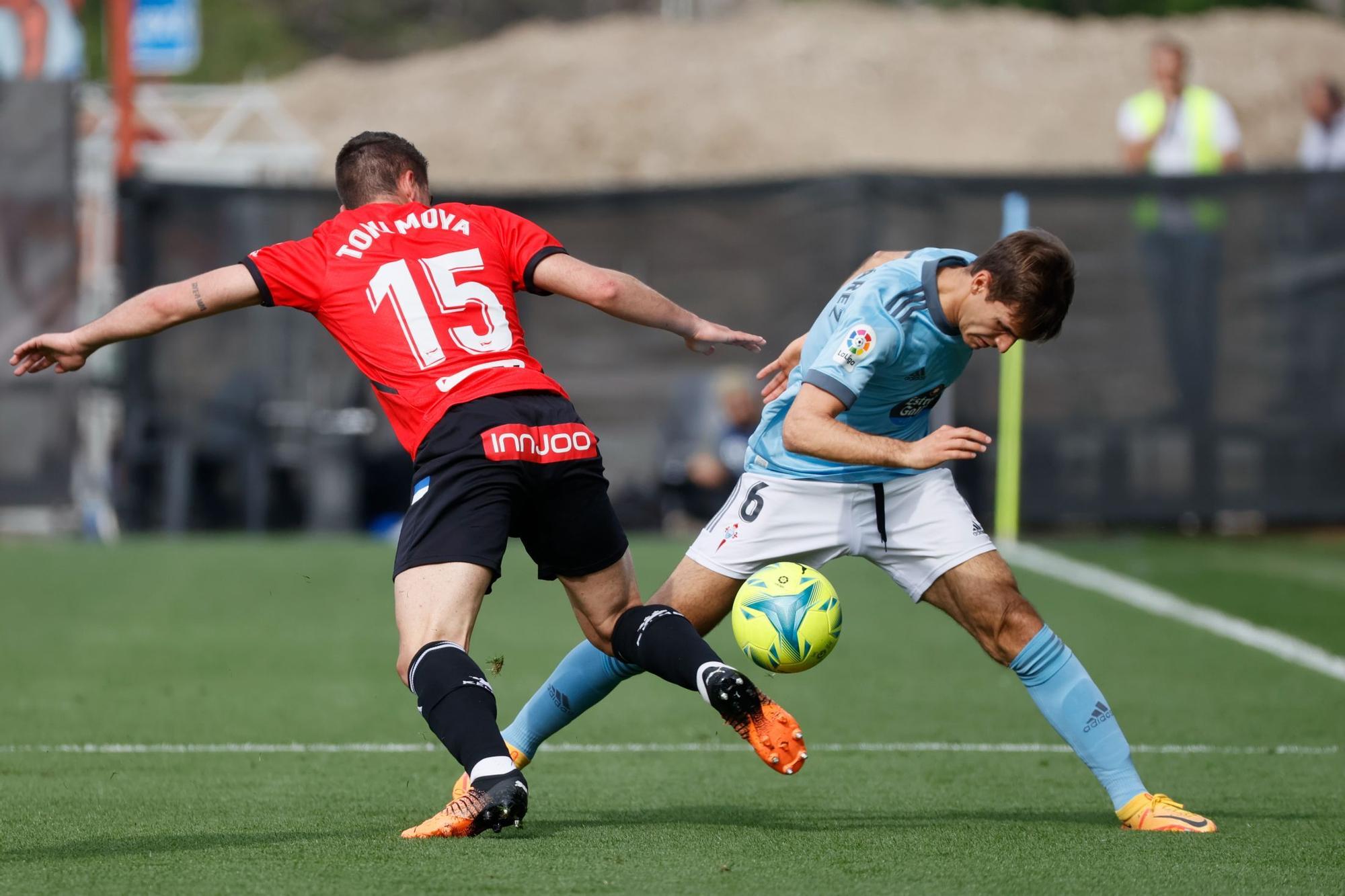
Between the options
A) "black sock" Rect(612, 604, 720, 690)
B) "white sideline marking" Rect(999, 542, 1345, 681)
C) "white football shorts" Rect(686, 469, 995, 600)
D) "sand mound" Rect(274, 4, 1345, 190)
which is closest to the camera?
"black sock" Rect(612, 604, 720, 690)

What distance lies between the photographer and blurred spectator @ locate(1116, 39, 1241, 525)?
1434 cm

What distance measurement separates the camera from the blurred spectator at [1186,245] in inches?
564

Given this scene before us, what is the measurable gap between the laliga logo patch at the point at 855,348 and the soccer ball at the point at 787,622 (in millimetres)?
679

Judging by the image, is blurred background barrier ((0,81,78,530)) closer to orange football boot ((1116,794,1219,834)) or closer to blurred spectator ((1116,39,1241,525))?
blurred spectator ((1116,39,1241,525))

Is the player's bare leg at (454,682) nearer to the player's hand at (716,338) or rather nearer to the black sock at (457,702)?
the black sock at (457,702)

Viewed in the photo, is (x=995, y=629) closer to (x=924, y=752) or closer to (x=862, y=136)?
(x=924, y=752)

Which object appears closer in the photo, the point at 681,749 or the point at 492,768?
the point at 492,768

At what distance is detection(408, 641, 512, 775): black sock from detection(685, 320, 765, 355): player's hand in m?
1.17

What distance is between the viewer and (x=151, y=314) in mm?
4945

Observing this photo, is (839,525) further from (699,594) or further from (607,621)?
(607,621)

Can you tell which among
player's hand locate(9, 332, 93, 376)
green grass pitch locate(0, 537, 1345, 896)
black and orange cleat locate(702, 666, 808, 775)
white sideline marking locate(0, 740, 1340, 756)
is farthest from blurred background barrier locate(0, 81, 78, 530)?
black and orange cleat locate(702, 666, 808, 775)

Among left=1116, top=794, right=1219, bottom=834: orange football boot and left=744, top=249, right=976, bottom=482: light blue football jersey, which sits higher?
left=744, top=249, right=976, bottom=482: light blue football jersey

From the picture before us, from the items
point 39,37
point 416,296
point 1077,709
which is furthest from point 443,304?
point 39,37

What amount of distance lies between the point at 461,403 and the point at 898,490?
1458 millimetres
